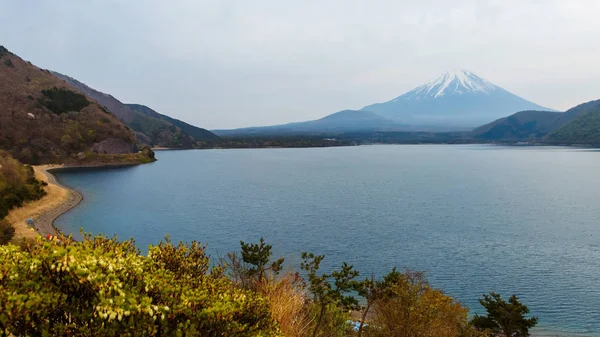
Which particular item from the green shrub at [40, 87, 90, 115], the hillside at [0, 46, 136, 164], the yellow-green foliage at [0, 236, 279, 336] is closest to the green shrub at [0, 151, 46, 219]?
the yellow-green foliage at [0, 236, 279, 336]

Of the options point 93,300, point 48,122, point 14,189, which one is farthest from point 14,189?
point 48,122

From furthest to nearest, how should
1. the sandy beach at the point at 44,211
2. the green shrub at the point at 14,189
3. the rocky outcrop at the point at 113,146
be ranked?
1. the rocky outcrop at the point at 113,146
2. the green shrub at the point at 14,189
3. the sandy beach at the point at 44,211

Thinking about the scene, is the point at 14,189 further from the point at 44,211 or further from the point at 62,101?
the point at 62,101

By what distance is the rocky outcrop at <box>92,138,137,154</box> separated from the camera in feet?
481

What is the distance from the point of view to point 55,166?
12862 centimetres

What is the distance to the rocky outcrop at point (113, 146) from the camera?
147 m

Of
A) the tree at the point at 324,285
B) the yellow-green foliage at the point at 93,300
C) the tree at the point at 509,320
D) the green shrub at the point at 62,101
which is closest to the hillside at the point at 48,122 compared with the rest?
the green shrub at the point at 62,101

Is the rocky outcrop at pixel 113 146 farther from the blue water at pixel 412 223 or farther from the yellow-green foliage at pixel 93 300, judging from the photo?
the yellow-green foliage at pixel 93 300

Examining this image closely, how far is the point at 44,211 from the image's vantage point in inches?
2356

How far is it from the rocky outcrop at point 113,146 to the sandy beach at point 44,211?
73344 millimetres

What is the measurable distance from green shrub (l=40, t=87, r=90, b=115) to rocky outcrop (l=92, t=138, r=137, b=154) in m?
22.7

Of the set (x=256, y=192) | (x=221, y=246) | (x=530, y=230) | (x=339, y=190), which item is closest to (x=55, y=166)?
(x=256, y=192)

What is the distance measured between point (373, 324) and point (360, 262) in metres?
22.8

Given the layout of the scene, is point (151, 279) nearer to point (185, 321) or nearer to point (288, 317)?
point (185, 321)
